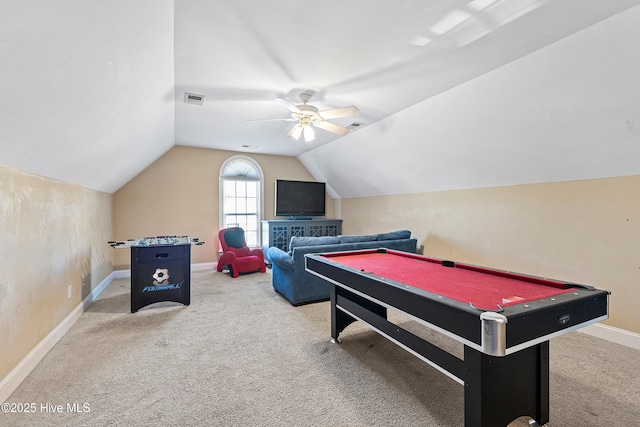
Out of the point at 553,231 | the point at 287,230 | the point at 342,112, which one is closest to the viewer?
the point at 342,112

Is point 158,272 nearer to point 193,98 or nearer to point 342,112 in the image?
point 193,98

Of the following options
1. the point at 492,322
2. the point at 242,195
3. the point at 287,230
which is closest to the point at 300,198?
the point at 287,230

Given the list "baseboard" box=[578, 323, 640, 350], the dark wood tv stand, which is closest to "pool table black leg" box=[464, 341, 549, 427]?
"baseboard" box=[578, 323, 640, 350]

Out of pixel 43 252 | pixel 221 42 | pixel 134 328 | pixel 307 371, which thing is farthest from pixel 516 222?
pixel 43 252

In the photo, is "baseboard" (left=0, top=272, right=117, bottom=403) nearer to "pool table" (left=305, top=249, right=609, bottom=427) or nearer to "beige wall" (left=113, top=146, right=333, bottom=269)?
"beige wall" (left=113, top=146, right=333, bottom=269)

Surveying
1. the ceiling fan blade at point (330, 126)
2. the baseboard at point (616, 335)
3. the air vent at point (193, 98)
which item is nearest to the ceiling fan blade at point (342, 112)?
the ceiling fan blade at point (330, 126)

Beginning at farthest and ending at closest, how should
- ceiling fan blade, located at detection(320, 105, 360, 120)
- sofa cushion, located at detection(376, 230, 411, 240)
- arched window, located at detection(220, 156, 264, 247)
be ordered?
1. arched window, located at detection(220, 156, 264, 247)
2. sofa cushion, located at detection(376, 230, 411, 240)
3. ceiling fan blade, located at detection(320, 105, 360, 120)

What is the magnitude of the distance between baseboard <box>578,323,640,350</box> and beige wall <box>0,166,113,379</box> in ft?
16.2

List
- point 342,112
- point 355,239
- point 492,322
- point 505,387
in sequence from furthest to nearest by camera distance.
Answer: point 355,239 → point 342,112 → point 505,387 → point 492,322

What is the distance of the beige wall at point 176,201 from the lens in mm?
5223

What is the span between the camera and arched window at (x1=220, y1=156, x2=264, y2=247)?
20.2ft

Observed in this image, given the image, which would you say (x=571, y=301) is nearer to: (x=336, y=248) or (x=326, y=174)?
(x=336, y=248)

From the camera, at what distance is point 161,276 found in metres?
3.54

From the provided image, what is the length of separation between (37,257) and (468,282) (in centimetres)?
338
